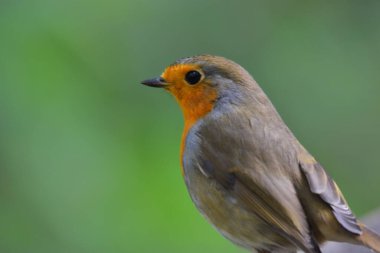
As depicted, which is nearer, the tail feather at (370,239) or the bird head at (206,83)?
the tail feather at (370,239)

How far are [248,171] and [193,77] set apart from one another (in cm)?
59

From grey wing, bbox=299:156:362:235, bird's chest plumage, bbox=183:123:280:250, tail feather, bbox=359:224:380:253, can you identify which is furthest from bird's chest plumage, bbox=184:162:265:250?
tail feather, bbox=359:224:380:253

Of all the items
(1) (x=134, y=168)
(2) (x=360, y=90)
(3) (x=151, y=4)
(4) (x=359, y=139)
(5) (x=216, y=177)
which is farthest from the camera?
(4) (x=359, y=139)

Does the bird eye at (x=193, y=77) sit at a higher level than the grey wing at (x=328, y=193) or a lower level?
higher

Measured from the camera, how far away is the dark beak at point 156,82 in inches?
197

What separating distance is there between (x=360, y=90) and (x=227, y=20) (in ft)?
2.79

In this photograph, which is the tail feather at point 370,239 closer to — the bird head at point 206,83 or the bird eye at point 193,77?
the bird head at point 206,83

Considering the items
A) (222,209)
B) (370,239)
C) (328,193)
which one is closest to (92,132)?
(222,209)

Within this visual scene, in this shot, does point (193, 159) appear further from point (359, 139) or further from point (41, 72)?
point (359, 139)

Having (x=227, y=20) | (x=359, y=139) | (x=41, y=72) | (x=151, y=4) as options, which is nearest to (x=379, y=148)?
(x=359, y=139)

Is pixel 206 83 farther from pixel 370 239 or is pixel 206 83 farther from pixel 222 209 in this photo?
pixel 370 239

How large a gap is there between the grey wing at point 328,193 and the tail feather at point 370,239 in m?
0.03

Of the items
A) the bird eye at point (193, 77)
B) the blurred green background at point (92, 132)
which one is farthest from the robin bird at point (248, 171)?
the blurred green background at point (92, 132)

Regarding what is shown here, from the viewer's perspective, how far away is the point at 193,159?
4.79m
